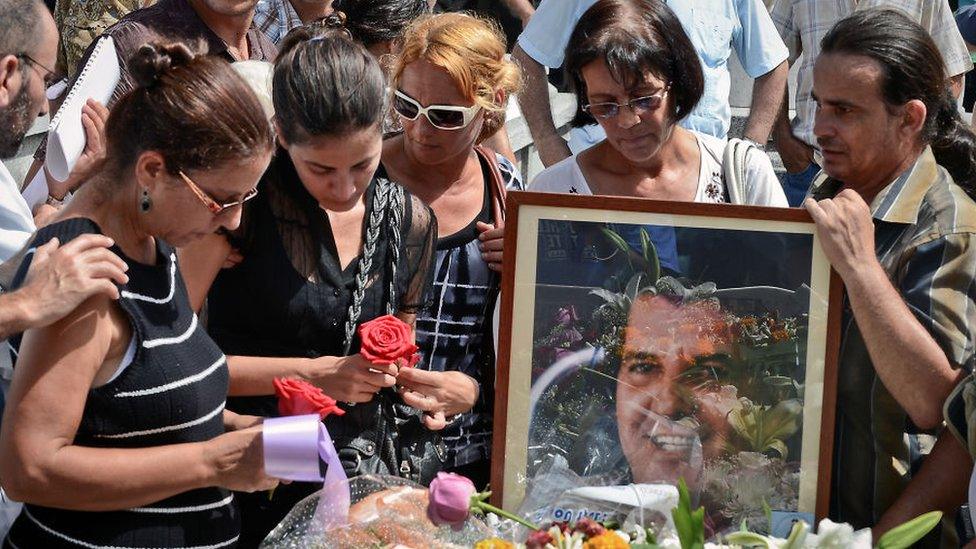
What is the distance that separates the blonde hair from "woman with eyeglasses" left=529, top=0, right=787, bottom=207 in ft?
0.64

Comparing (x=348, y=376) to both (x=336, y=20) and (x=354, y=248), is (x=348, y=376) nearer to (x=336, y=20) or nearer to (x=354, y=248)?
(x=354, y=248)

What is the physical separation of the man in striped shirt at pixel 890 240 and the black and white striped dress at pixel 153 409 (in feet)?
4.03

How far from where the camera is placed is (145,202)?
2.23 metres

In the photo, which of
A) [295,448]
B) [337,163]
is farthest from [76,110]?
[295,448]

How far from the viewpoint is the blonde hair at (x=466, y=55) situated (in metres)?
3.04

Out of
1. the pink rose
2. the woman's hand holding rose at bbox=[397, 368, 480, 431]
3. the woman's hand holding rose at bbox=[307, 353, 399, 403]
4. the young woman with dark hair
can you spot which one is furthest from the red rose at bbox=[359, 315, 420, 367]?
the young woman with dark hair

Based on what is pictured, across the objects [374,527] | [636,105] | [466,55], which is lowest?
[374,527]

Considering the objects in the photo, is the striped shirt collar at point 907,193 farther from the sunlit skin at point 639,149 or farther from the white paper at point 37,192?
the white paper at point 37,192

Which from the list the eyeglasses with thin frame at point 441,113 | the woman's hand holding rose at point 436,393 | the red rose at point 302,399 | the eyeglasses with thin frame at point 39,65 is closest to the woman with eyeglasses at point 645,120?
the eyeglasses with thin frame at point 441,113

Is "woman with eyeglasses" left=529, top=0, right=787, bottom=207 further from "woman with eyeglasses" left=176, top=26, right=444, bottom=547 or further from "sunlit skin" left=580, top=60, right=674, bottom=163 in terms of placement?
"woman with eyeglasses" left=176, top=26, right=444, bottom=547

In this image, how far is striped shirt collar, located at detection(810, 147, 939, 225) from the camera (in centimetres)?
261

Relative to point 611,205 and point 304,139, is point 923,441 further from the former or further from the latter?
point 304,139

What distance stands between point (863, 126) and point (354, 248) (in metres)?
1.17

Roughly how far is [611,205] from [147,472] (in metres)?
1.01
